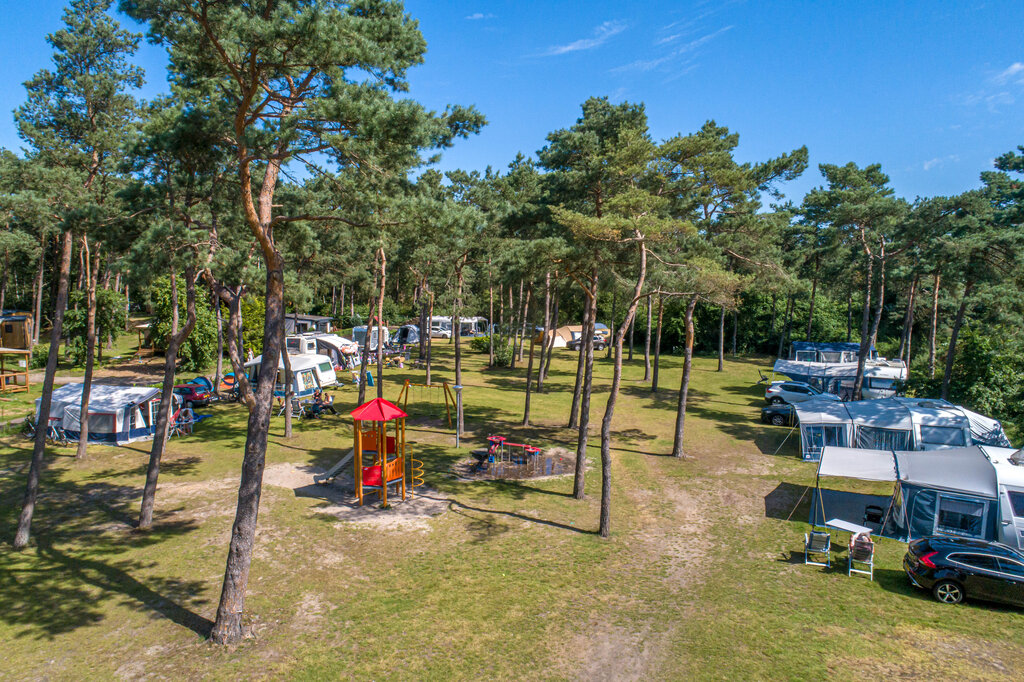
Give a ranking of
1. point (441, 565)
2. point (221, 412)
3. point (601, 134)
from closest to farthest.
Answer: point (441, 565), point (601, 134), point (221, 412)

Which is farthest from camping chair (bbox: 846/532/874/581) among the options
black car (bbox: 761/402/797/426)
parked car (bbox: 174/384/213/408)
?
parked car (bbox: 174/384/213/408)

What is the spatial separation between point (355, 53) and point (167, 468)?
47.2 ft

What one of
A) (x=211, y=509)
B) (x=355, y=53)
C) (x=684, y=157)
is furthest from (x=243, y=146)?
(x=684, y=157)

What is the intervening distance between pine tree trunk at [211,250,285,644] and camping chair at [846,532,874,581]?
37.1 ft

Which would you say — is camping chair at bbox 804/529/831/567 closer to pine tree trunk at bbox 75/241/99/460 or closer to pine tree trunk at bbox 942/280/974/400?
pine tree trunk at bbox 942/280/974/400

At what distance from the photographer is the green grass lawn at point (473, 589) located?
823 centimetres

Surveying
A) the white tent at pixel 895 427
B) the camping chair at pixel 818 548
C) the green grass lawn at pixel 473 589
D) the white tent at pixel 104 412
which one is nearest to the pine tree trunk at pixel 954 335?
the white tent at pixel 895 427

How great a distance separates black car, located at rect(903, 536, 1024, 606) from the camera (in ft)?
32.6

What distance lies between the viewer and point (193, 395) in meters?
23.7

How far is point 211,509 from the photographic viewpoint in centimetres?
1391

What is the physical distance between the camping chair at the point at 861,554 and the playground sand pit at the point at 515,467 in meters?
8.18

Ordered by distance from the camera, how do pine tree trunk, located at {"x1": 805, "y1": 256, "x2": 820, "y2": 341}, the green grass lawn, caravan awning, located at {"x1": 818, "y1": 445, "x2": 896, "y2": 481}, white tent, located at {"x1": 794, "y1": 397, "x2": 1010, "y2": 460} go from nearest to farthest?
1. the green grass lawn
2. caravan awning, located at {"x1": 818, "y1": 445, "x2": 896, "y2": 481}
3. white tent, located at {"x1": 794, "y1": 397, "x2": 1010, "y2": 460}
4. pine tree trunk, located at {"x1": 805, "y1": 256, "x2": 820, "y2": 341}

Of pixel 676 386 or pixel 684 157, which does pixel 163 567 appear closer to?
pixel 684 157

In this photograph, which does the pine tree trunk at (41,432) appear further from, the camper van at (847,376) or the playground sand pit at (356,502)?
the camper van at (847,376)
